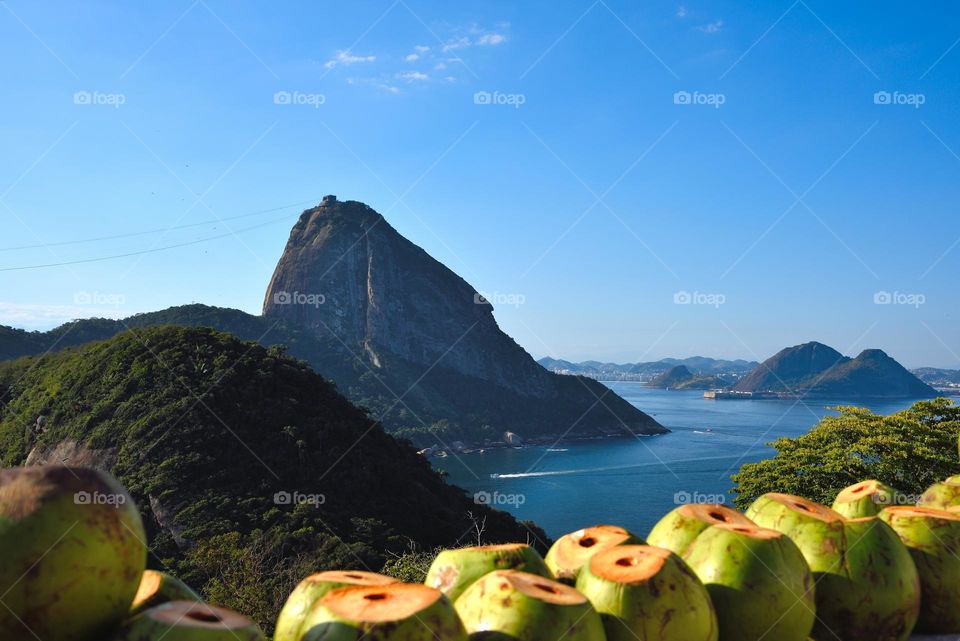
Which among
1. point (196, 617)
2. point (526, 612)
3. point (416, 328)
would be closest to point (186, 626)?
point (196, 617)

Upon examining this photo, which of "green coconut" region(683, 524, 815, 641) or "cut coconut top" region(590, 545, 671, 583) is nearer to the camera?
"cut coconut top" region(590, 545, 671, 583)

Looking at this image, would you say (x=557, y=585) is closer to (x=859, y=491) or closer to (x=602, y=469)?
(x=859, y=491)

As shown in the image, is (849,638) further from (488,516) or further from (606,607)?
(488,516)

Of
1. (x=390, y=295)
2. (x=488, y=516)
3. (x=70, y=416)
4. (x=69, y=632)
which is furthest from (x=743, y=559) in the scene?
(x=390, y=295)

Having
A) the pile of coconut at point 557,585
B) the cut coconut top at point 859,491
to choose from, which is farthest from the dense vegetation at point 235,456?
the pile of coconut at point 557,585

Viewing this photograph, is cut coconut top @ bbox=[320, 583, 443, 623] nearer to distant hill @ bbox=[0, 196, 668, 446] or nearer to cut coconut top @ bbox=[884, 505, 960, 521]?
cut coconut top @ bbox=[884, 505, 960, 521]

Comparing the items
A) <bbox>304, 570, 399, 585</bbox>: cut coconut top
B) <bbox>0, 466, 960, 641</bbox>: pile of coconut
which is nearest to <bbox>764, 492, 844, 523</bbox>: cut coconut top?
<bbox>0, 466, 960, 641</bbox>: pile of coconut

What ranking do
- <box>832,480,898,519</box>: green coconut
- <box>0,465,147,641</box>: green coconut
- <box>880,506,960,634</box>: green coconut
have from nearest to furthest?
<box>0,465,147,641</box>: green coconut, <box>880,506,960,634</box>: green coconut, <box>832,480,898,519</box>: green coconut
